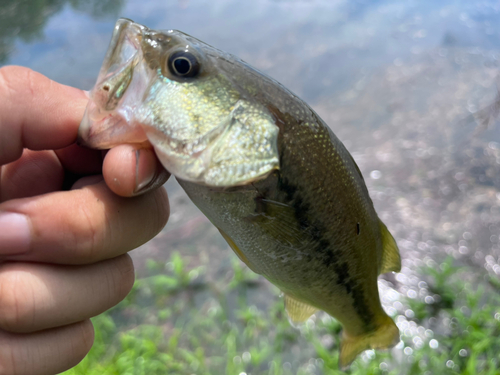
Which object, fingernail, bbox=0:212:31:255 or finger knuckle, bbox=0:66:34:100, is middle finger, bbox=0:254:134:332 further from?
finger knuckle, bbox=0:66:34:100

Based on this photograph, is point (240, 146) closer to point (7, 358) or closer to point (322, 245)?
point (322, 245)

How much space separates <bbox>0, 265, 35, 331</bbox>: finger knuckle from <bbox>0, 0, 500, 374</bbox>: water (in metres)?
2.35

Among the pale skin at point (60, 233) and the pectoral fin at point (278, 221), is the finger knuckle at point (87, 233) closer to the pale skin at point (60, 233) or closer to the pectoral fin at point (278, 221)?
the pale skin at point (60, 233)

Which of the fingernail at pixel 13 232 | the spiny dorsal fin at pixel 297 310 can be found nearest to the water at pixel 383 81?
the spiny dorsal fin at pixel 297 310

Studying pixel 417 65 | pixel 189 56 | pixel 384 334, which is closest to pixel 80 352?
pixel 189 56

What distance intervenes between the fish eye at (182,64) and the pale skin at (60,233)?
0.78 feet

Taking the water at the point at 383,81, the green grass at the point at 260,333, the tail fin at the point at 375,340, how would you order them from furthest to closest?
the water at the point at 383,81 < the green grass at the point at 260,333 < the tail fin at the point at 375,340

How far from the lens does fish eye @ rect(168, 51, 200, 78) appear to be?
39.4 inches

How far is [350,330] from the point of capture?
1.68 meters

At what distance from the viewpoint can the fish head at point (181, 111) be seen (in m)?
0.93

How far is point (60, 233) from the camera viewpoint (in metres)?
1.07

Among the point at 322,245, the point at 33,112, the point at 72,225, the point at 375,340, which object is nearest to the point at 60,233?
the point at 72,225

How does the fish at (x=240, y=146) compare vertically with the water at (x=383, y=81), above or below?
above

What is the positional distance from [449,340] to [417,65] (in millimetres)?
5922
